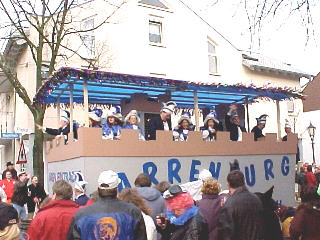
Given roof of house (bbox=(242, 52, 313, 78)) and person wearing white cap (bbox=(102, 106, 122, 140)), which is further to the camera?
roof of house (bbox=(242, 52, 313, 78))

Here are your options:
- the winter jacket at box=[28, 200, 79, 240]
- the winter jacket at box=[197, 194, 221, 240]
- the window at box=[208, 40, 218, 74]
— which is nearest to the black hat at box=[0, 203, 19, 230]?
the winter jacket at box=[28, 200, 79, 240]

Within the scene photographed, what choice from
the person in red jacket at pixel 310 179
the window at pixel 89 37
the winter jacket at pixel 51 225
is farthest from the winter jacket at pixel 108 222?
the window at pixel 89 37

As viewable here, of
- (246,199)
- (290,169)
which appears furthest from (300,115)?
(246,199)

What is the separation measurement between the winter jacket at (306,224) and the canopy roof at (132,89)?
16.8 feet

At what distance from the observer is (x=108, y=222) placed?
182 inches

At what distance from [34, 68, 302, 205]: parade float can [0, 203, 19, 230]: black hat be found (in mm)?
4310

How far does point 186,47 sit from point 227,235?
22.0 m

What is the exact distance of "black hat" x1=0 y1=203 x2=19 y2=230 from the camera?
16.7 ft

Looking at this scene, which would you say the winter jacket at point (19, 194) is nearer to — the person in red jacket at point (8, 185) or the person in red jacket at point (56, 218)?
the person in red jacket at point (8, 185)

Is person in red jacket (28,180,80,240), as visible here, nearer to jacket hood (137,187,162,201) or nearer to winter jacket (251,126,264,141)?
jacket hood (137,187,162,201)

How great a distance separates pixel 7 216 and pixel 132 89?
7173 millimetres

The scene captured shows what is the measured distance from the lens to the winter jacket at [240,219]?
230 inches

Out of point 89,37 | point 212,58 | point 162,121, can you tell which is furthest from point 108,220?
point 212,58

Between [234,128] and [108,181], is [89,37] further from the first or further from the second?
[108,181]
